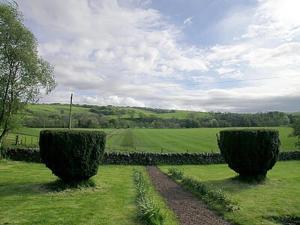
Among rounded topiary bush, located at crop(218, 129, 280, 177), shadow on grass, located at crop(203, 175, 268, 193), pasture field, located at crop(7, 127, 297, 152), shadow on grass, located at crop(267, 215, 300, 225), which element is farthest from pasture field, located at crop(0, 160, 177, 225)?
pasture field, located at crop(7, 127, 297, 152)

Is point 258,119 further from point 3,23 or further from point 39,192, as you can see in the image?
point 39,192

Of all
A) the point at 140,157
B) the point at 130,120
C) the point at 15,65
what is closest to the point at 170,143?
the point at 140,157

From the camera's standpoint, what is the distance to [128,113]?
506 feet

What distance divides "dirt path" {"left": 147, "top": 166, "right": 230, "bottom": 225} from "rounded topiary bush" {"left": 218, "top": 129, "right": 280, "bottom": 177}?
398cm

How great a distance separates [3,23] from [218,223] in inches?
1089

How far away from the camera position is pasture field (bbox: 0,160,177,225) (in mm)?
12766

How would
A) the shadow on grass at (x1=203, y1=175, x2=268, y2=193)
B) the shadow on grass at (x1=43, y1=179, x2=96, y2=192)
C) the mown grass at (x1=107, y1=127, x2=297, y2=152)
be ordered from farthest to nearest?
the mown grass at (x1=107, y1=127, x2=297, y2=152)
the shadow on grass at (x1=203, y1=175, x2=268, y2=193)
the shadow on grass at (x1=43, y1=179, x2=96, y2=192)

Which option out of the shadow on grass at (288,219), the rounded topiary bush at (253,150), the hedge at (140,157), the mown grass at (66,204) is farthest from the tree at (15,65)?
the shadow on grass at (288,219)

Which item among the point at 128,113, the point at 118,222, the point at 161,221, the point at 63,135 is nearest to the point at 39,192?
the point at 63,135

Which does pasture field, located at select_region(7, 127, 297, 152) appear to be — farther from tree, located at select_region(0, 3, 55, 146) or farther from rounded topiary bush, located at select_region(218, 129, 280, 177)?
rounded topiary bush, located at select_region(218, 129, 280, 177)

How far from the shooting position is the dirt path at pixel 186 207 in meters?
12.7

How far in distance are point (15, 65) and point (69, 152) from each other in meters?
18.1

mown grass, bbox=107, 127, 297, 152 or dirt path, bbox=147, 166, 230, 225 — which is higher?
mown grass, bbox=107, 127, 297, 152

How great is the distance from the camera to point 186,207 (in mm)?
15047
